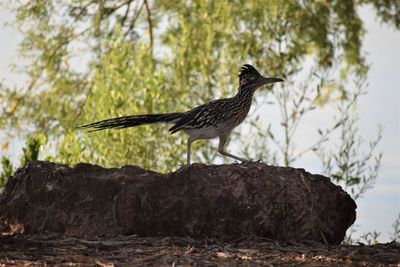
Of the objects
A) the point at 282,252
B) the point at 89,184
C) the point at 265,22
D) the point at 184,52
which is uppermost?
the point at 265,22

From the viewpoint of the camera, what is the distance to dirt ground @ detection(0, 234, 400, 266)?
4566 mm

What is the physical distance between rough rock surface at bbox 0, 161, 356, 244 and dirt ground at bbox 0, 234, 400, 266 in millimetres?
142

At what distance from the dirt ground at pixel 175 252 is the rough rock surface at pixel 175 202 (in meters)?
0.14

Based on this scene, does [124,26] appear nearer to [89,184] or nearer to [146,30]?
[146,30]

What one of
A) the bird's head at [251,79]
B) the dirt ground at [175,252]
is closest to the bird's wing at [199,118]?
the bird's head at [251,79]

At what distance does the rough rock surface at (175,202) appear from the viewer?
540 centimetres

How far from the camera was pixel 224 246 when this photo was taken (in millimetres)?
Result: 5148

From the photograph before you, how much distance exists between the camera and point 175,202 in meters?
5.39

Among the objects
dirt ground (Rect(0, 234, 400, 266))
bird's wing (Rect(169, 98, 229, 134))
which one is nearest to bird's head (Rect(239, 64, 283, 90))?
bird's wing (Rect(169, 98, 229, 134))

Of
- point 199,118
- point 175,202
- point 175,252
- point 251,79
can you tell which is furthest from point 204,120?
point 175,252

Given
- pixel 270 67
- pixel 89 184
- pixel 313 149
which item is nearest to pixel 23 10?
pixel 270 67

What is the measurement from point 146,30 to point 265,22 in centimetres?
283

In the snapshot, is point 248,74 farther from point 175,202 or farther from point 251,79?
point 175,202

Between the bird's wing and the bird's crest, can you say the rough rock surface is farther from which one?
the bird's crest
